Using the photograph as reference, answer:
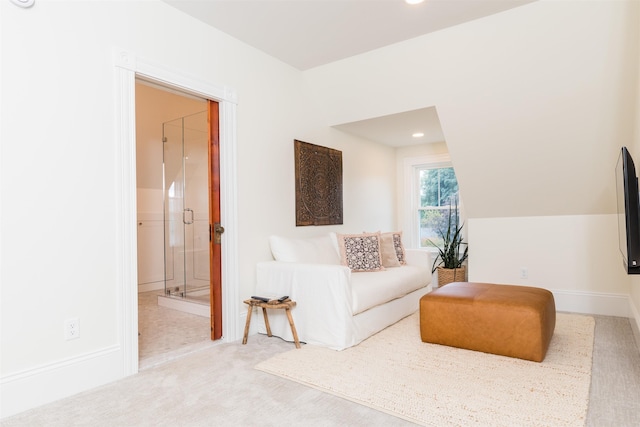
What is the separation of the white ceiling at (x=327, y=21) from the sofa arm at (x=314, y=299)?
6.00 ft

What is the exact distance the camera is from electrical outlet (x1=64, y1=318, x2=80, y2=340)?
2.17m

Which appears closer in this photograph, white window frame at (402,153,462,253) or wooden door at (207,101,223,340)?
wooden door at (207,101,223,340)

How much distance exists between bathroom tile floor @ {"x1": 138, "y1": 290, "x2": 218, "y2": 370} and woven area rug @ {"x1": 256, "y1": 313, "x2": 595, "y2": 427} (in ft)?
2.47

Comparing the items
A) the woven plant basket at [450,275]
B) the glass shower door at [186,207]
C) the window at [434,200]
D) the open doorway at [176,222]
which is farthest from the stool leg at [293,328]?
the window at [434,200]

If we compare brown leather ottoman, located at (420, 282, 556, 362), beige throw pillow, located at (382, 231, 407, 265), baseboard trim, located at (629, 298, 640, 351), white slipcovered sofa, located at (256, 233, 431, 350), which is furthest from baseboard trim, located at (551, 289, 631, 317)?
beige throw pillow, located at (382, 231, 407, 265)

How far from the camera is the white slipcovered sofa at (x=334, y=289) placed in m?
2.81

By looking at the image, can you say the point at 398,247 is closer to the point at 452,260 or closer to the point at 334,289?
the point at 452,260

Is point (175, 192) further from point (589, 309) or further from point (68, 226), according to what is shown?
point (589, 309)

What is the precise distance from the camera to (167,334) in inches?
129

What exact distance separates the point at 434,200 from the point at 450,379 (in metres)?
3.81

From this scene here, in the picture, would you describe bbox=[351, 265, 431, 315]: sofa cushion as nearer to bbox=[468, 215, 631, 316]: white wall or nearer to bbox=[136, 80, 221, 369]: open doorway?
bbox=[468, 215, 631, 316]: white wall

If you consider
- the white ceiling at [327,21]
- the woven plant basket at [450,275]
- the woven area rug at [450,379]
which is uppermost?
the white ceiling at [327,21]

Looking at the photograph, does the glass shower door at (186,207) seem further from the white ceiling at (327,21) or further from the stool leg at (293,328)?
the stool leg at (293,328)

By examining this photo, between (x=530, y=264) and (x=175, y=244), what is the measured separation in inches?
154
